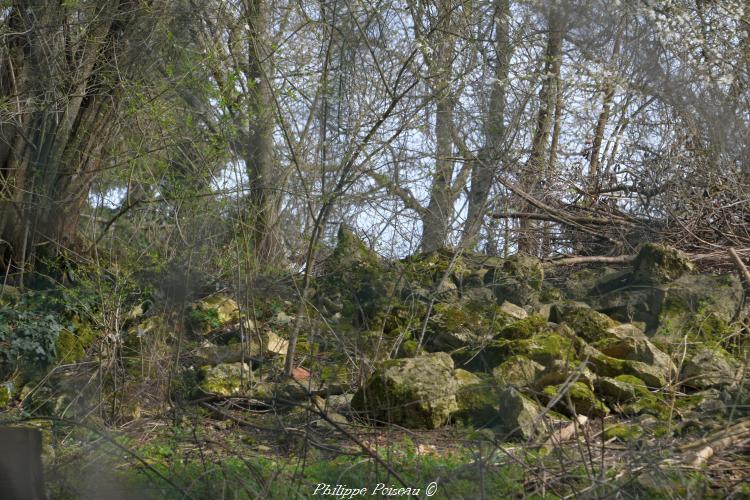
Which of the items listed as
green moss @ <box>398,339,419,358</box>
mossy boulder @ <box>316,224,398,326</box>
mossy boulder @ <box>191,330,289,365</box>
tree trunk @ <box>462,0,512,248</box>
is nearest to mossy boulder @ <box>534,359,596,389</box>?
green moss @ <box>398,339,419,358</box>

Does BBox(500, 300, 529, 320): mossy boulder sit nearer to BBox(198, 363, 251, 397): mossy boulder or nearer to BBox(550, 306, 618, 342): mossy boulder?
BBox(550, 306, 618, 342): mossy boulder

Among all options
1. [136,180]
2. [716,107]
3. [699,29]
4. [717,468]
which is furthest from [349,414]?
[699,29]

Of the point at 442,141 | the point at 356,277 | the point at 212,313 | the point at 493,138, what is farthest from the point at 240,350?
the point at 493,138

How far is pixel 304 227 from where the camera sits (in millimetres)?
7508

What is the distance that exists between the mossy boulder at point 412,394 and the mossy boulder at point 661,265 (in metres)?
2.75

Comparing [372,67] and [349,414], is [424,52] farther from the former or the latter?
[349,414]

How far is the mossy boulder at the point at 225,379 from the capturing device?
6828mm

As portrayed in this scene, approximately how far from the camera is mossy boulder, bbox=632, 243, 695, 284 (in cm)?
788

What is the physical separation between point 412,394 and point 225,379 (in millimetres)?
1874

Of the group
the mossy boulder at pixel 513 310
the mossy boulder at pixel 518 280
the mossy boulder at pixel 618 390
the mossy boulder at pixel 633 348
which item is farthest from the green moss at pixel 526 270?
the mossy boulder at pixel 618 390

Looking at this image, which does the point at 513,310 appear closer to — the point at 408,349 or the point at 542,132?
the point at 408,349

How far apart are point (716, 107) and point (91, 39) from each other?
6352mm

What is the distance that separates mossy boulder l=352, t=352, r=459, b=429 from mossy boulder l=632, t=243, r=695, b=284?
275cm

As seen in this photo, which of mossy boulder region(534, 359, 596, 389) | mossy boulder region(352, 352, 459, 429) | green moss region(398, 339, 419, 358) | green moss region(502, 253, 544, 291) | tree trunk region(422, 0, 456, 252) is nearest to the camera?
mossy boulder region(352, 352, 459, 429)
